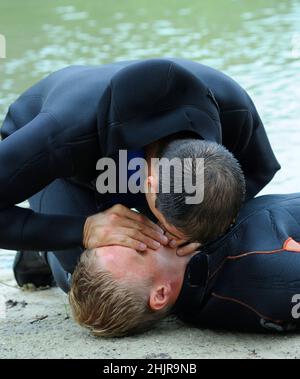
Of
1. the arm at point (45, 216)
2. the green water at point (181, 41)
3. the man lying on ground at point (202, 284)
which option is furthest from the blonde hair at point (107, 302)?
the green water at point (181, 41)

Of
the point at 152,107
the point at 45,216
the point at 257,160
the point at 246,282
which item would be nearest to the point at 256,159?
the point at 257,160

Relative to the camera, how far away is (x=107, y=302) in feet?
8.55

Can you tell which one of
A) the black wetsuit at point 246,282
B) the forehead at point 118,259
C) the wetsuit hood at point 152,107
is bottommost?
the black wetsuit at point 246,282

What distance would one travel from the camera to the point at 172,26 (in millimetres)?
10016

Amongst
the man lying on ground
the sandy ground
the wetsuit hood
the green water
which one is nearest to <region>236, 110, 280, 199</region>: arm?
the man lying on ground

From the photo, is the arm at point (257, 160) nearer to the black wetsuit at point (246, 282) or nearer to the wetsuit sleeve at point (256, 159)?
the wetsuit sleeve at point (256, 159)

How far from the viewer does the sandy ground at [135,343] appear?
261 cm

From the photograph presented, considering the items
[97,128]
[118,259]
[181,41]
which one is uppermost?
[97,128]

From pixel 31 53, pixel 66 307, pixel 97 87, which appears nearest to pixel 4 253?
pixel 66 307

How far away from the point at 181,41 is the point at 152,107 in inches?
256

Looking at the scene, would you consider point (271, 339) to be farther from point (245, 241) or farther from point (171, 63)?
point (171, 63)

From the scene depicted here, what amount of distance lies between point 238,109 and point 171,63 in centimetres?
38

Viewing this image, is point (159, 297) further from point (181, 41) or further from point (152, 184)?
point (181, 41)

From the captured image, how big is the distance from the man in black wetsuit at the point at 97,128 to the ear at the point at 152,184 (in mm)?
111
